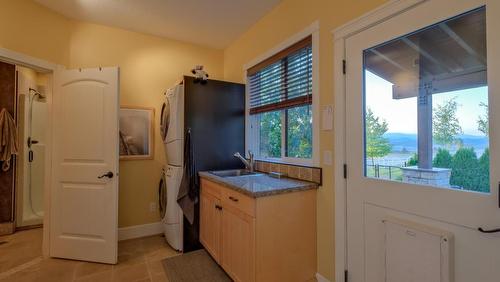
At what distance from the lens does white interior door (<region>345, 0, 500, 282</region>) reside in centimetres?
113

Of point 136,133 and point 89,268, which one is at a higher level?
point 136,133

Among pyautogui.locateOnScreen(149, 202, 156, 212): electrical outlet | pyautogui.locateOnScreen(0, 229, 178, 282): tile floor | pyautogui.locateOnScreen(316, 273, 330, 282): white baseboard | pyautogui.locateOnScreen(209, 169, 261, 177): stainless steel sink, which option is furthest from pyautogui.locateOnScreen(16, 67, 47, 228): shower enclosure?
pyautogui.locateOnScreen(316, 273, 330, 282): white baseboard

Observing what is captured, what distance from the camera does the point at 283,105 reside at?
8.38 ft

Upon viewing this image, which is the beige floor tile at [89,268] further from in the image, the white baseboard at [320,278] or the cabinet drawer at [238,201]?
the white baseboard at [320,278]

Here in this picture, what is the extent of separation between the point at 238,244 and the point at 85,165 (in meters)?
1.88

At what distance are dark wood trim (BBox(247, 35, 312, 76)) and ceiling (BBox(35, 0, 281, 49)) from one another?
54 centimetres

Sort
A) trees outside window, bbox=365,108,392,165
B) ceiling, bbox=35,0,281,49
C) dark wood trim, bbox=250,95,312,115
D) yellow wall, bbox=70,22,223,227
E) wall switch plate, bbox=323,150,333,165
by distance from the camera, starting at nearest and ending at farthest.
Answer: trees outside window, bbox=365,108,392,165 → wall switch plate, bbox=323,150,333,165 → dark wood trim, bbox=250,95,312,115 → ceiling, bbox=35,0,281,49 → yellow wall, bbox=70,22,223,227

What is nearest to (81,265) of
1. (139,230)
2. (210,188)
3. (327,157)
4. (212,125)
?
(139,230)

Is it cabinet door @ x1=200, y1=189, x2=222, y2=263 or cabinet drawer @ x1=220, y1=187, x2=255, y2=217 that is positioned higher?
cabinet drawer @ x1=220, y1=187, x2=255, y2=217

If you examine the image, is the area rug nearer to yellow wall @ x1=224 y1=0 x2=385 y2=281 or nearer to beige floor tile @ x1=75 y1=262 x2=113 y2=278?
beige floor tile @ x1=75 y1=262 x2=113 y2=278

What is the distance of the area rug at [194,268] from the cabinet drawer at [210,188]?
0.71 metres

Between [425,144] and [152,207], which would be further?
[152,207]

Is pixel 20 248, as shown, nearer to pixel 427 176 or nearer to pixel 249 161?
pixel 249 161

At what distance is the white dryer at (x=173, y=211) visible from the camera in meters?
2.66
